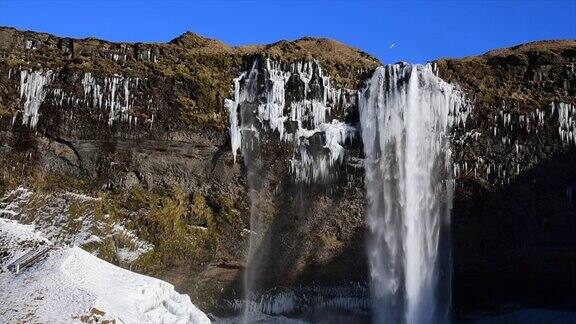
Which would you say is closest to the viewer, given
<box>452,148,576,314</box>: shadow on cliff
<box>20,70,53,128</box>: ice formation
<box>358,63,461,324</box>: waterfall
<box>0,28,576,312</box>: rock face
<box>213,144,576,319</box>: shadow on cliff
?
<box>20,70,53,128</box>: ice formation

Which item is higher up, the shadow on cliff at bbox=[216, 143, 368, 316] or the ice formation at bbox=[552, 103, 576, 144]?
the ice formation at bbox=[552, 103, 576, 144]

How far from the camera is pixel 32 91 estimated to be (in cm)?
2841

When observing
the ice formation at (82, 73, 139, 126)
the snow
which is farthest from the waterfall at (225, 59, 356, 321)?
the snow

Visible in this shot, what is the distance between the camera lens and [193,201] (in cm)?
2955

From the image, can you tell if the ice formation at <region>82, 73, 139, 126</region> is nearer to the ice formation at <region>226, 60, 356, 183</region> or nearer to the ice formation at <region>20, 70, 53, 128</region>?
the ice formation at <region>20, 70, 53, 128</region>

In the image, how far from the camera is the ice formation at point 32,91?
28328 millimetres

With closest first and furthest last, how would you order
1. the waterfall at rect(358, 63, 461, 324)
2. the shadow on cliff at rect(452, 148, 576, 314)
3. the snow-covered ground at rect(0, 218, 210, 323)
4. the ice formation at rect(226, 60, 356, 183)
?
the snow-covered ground at rect(0, 218, 210, 323), the ice formation at rect(226, 60, 356, 183), the waterfall at rect(358, 63, 461, 324), the shadow on cliff at rect(452, 148, 576, 314)

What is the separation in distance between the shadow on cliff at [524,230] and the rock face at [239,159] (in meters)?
0.06

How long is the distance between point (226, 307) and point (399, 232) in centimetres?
782

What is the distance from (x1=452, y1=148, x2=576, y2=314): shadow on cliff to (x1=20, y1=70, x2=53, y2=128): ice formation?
17202mm

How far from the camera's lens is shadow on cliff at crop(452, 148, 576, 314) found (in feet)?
100

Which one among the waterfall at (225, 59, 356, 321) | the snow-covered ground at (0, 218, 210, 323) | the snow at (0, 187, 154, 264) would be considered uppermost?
the waterfall at (225, 59, 356, 321)

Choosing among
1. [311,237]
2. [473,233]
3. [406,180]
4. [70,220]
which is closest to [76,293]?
[70,220]

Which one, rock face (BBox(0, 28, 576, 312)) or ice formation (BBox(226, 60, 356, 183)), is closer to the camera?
rock face (BBox(0, 28, 576, 312))
